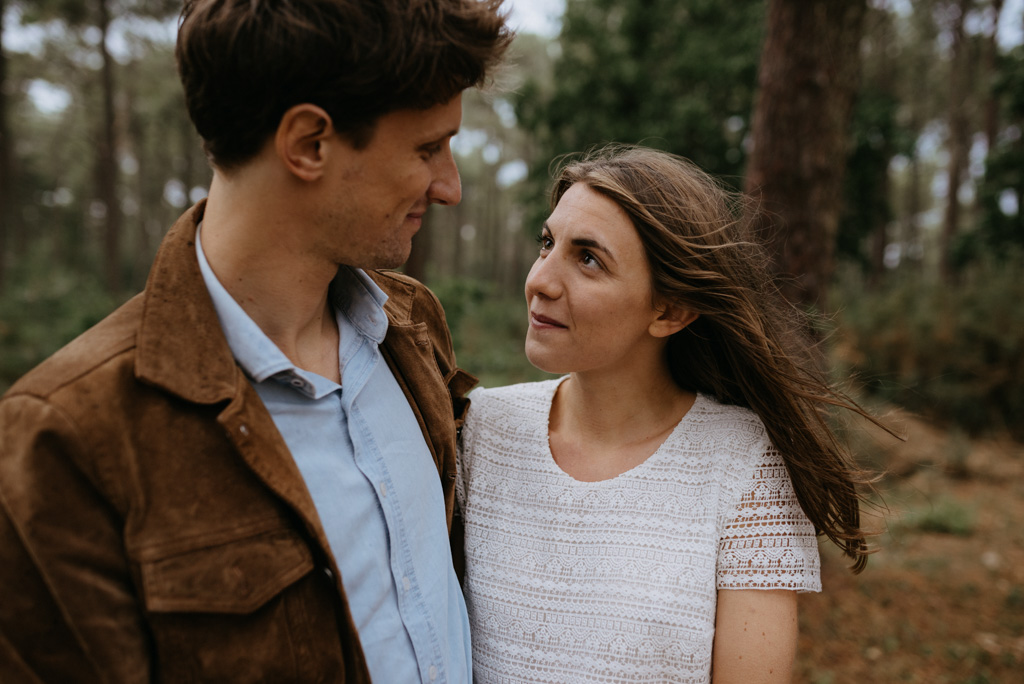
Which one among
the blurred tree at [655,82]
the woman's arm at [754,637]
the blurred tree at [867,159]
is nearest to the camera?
the woman's arm at [754,637]

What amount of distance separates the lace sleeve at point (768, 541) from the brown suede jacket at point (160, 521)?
109 centimetres

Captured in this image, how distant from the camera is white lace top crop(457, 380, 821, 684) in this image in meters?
1.96

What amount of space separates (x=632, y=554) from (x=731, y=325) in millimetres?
839

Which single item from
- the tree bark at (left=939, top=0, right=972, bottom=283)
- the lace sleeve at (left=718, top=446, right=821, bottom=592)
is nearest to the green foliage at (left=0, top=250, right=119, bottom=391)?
the lace sleeve at (left=718, top=446, right=821, bottom=592)

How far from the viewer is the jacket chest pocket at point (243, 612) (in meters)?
1.30

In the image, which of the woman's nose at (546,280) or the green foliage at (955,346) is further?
the green foliage at (955,346)

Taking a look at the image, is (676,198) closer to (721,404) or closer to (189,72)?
(721,404)

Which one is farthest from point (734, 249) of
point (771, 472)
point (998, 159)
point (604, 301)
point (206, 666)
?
point (998, 159)

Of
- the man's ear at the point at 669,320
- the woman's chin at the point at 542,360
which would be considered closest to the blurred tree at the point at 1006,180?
the man's ear at the point at 669,320

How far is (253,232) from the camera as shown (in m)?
1.65

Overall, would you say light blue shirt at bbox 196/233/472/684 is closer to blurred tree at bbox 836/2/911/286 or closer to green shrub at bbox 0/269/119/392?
green shrub at bbox 0/269/119/392

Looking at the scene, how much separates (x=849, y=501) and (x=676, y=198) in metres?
1.15

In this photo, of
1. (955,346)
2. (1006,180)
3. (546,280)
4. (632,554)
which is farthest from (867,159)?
(632,554)

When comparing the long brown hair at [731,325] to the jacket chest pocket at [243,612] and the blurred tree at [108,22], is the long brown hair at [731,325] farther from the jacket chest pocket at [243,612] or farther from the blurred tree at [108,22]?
the blurred tree at [108,22]
